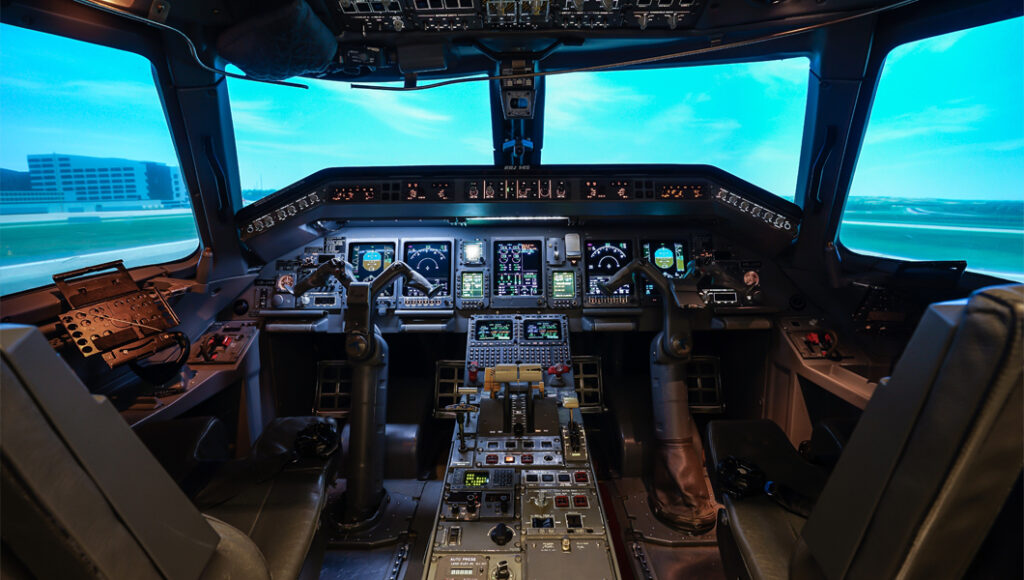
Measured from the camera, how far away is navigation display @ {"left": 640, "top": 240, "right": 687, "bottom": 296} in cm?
345

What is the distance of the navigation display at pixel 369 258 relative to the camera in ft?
11.5

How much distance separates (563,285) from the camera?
341cm

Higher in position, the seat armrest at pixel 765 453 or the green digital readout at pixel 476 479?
the seat armrest at pixel 765 453

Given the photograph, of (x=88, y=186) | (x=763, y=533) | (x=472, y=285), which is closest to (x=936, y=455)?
(x=763, y=533)

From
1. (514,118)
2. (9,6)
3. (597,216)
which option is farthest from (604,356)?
(9,6)

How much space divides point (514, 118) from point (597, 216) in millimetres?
904

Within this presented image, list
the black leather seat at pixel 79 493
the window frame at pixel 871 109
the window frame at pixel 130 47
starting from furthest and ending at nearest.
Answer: the window frame at pixel 871 109
the window frame at pixel 130 47
the black leather seat at pixel 79 493

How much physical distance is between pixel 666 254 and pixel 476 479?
2.32 meters

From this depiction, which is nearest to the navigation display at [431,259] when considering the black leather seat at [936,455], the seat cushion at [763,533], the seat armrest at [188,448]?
the seat armrest at [188,448]

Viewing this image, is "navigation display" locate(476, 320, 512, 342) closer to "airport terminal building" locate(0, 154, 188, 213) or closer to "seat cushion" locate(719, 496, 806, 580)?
"seat cushion" locate(719, 496, 806, 580)

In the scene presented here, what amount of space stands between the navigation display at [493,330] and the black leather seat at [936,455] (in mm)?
2247

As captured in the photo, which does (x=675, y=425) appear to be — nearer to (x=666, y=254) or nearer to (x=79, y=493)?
(x=666, y=254)

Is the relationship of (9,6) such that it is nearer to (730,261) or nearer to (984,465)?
(984,465)

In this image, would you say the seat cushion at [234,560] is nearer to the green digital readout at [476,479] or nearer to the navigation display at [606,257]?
the green digital readout at [476,479]
